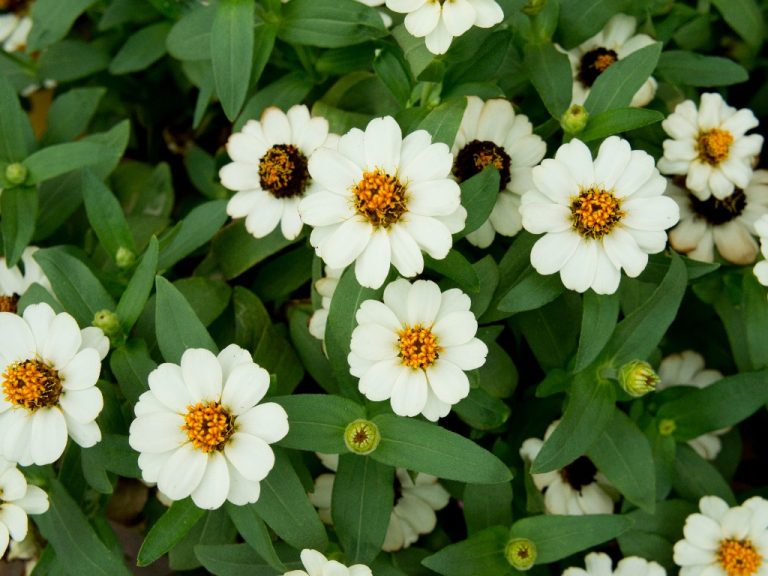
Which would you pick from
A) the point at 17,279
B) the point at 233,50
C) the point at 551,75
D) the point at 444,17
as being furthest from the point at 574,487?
the point at 17,279

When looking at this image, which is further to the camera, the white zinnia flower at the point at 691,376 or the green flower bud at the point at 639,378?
the white zinnia flower at the point at 691,376

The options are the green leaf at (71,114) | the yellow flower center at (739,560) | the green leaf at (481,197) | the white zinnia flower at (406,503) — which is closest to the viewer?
the green leaf at (481,197)

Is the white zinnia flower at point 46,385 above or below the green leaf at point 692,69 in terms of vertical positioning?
below

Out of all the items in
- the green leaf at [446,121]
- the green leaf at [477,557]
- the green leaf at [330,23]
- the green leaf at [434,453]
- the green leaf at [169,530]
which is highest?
the green leaf at [330,23]

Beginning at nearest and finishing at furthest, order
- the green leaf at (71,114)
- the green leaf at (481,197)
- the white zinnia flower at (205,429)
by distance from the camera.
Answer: the white zinnia flower at (205,429)
the green leaf at (481,197)
the green leaf at (71,114)

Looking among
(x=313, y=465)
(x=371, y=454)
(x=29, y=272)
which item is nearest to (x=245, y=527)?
(x=371, y=454)

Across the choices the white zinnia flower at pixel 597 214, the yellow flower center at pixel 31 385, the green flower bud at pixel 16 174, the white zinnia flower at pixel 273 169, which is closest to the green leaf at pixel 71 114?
the green flower bud at pixel 16 174

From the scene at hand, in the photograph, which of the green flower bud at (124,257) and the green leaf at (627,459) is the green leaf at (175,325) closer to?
the green flower bud at (124,257)
